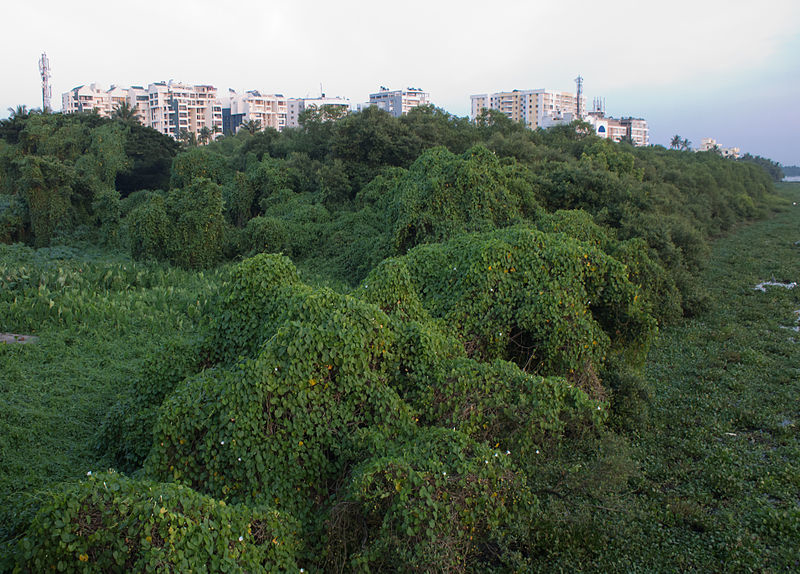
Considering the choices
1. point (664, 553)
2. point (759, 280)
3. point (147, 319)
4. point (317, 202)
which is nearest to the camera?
point (664, 553)

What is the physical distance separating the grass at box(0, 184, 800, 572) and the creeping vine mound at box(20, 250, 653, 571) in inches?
20.3

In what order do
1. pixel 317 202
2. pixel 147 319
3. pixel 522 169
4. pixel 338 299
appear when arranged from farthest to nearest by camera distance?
pixel 317 202 < pixel 522 169 < pixel 147 319 < pixel 338 299

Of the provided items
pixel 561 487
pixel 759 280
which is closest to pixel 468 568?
pixel 561 487

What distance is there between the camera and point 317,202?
2038cm

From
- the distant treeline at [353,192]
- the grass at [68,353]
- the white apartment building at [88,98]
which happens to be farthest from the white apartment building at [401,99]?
the grass at [68,353]

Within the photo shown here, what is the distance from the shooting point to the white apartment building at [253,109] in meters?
77.4

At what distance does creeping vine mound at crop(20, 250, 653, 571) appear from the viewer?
4043mm

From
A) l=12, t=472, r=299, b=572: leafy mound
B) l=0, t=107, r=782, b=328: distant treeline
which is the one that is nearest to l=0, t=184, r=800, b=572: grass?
l=12, t=472, r=299, b=572: leafy mound

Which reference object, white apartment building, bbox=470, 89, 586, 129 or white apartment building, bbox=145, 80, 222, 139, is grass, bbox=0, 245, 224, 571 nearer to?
white apartment building, bbox=145, 80, 222, 139

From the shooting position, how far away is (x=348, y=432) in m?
4.77

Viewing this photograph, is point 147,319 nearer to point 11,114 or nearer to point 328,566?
point 328,566

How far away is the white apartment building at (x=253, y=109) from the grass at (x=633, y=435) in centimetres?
6987

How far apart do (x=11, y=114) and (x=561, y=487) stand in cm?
3597

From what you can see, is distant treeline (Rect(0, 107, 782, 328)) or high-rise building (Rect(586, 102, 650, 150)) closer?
distant treeline (Rect(0, 107, 782, 328))
